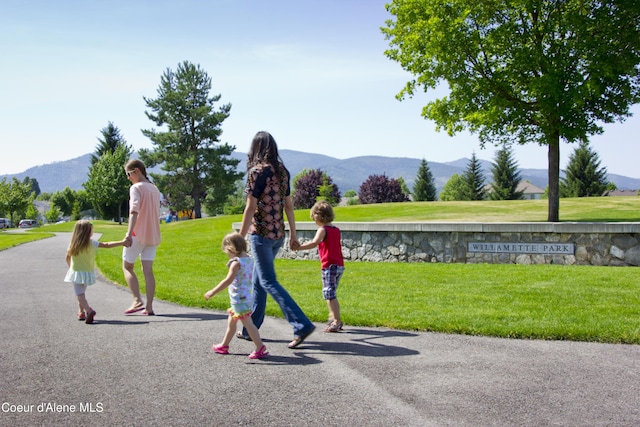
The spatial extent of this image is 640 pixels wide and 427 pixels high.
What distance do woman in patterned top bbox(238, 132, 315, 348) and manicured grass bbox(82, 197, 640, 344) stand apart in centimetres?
151

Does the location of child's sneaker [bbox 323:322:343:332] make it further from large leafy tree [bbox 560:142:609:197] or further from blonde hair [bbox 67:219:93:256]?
large leafy tree [bbox 560:142:609:197]

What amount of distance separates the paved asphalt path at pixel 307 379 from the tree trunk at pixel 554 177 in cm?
1141

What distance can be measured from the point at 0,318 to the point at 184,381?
4.09 m

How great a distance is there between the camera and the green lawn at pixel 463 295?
6.38m

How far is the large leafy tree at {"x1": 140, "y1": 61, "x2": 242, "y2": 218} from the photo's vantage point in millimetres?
54906

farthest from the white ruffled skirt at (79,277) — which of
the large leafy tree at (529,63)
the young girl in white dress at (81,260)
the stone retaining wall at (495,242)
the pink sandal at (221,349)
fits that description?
the large leafy tree at (529,63)

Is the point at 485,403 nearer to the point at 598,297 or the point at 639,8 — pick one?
the point at 598,297

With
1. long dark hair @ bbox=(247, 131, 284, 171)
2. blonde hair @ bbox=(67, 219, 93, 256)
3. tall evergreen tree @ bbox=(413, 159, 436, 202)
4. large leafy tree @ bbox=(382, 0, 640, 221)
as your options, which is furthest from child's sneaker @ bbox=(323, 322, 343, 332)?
tall evergreen tree @ bbox=(413, 159, 436, 202)

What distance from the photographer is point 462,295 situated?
8.65 m

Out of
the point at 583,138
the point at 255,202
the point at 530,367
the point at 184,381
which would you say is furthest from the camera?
the point at 583,138

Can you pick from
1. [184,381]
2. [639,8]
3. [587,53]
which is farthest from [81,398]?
[639,8]

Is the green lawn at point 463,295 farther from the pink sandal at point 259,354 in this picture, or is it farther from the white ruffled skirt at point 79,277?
the pink sandal at point 259,354

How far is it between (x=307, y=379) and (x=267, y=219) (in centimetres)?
172

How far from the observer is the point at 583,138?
15.8 metres
